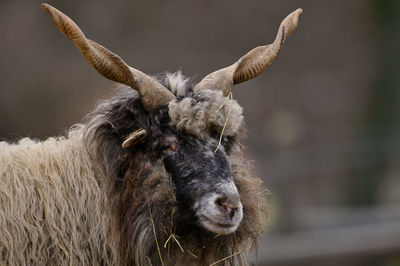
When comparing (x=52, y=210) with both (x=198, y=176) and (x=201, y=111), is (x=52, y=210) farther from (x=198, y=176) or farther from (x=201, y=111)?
(x=201, y=111)

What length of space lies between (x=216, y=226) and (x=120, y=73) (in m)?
1.41

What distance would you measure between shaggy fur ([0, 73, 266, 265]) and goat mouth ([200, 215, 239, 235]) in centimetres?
20

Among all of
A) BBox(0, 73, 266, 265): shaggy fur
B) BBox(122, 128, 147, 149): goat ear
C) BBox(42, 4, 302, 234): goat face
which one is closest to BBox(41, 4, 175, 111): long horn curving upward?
BBox(42, 4, 302, 234): goat face

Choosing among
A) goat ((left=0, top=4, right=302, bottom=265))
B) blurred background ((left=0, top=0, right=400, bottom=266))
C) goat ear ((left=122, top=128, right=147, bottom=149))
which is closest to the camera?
goat ((left=0, top=4, right=302, bottom=265))

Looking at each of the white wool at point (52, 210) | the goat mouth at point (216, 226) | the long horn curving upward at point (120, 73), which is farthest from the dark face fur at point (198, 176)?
the white wool at point (52, 210)

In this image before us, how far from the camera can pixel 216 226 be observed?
524 centimetres

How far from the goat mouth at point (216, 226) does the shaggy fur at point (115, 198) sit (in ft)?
0.67

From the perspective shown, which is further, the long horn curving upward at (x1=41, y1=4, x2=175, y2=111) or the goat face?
the long horn curving upward at (x1=41, y1=4, x2=175, y2=111)

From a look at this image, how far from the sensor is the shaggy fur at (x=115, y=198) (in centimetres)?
543

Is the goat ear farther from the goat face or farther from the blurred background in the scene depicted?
the blurred background

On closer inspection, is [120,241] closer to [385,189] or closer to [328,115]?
[385,189]

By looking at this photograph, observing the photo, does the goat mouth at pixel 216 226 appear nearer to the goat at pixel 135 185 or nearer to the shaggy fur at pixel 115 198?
the goat at pixel 135 185

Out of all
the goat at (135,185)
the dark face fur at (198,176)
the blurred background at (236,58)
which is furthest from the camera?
Result: the blurred background at (236,58)

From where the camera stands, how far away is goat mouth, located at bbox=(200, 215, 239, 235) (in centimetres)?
523
